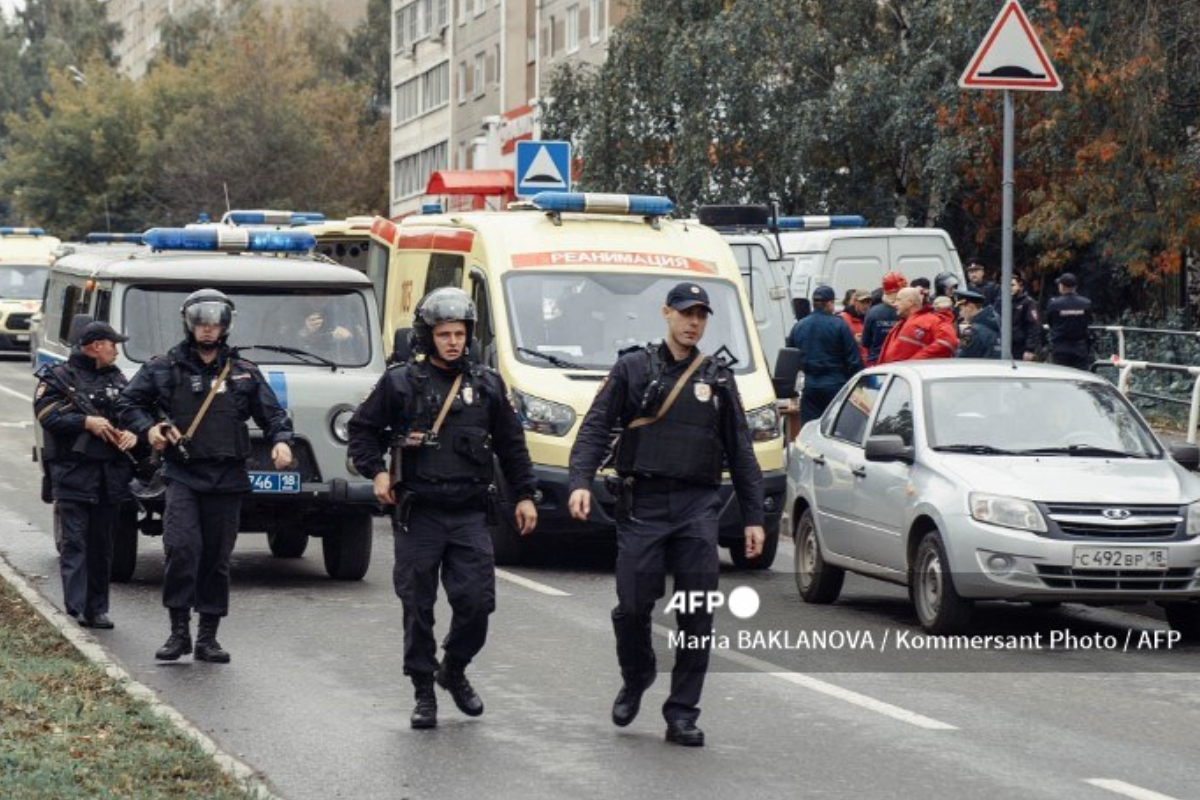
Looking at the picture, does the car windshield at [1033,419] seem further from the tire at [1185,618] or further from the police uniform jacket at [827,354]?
the police uniform jacket at [827,354]

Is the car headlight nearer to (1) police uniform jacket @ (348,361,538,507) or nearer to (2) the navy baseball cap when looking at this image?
(1) police uniform jacket @ (348,361,538,507)

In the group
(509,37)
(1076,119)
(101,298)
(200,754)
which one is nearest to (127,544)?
(101,298)

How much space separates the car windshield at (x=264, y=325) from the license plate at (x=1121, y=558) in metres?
5.45

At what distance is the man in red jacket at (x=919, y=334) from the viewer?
1969cm

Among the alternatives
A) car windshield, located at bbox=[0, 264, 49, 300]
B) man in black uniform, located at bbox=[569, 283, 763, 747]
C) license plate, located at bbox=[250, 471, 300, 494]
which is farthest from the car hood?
car windshield, located at bbox=[0, 264, 49, 300]

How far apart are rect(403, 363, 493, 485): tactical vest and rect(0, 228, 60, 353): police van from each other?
1591 inches

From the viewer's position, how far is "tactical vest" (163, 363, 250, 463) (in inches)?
475

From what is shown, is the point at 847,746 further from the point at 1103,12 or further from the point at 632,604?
the point at 1103,12

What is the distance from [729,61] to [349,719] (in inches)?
1190

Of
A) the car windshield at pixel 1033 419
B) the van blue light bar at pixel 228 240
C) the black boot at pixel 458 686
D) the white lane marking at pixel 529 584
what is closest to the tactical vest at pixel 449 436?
the black boot at pixel 458 686

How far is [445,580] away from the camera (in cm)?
1020

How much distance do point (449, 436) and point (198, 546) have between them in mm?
2393

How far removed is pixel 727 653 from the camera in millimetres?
12844

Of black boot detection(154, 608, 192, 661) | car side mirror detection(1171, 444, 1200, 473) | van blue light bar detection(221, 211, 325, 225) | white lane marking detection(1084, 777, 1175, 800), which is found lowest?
white lane marking detection(1084, 777, 1175, 800)
